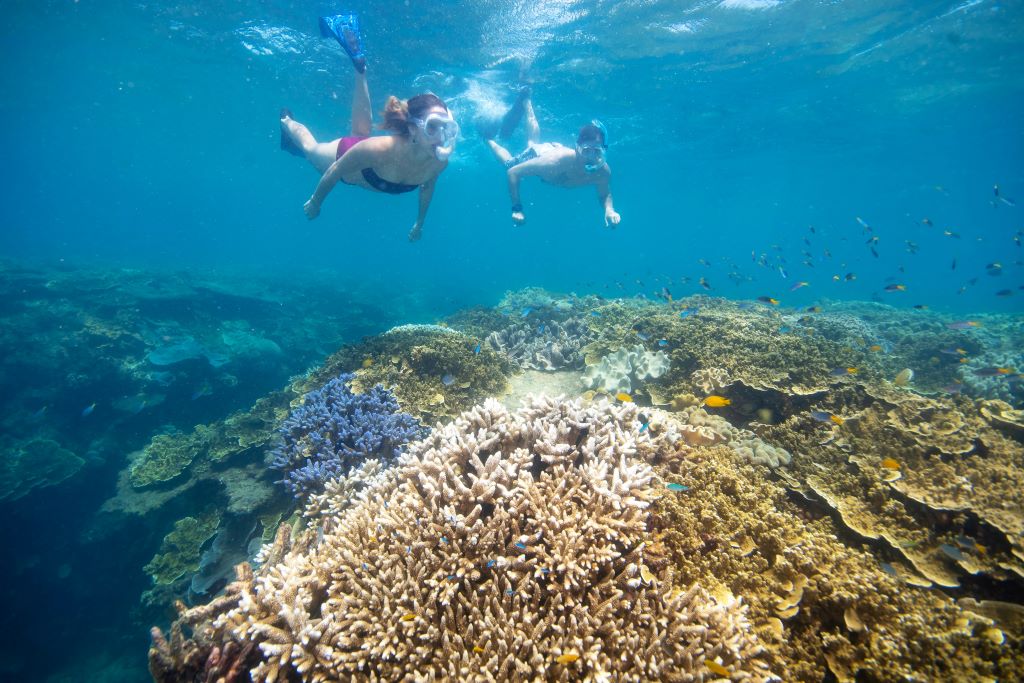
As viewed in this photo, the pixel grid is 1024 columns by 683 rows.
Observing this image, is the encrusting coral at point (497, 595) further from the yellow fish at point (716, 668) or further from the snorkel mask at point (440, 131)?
the snorkel mask at point (440, 131)

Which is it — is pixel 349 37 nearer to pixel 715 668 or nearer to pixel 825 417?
pixel 825 417

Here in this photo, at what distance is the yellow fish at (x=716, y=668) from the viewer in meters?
2.35

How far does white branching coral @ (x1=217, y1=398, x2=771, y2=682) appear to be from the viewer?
2.41 meters

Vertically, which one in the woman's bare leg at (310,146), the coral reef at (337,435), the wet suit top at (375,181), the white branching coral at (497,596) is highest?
the woman's bare leg at (310,146)

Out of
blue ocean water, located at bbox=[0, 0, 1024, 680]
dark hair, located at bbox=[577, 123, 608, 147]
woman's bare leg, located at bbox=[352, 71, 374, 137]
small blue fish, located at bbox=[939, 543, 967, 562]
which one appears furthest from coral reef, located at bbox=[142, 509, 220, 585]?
dark hair, located at bbox=[577, 123, 608, 147]

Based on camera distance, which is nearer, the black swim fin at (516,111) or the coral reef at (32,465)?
the coral reef at (32,465)

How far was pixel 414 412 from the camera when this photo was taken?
6.29m

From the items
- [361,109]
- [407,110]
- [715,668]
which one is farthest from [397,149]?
[715,668]

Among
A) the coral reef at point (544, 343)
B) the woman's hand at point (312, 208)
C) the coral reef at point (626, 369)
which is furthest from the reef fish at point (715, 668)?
the woman's hand at point (312, 208)

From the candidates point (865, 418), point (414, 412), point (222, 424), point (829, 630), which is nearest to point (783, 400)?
point (865, 418)

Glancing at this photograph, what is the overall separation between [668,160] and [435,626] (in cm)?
5120

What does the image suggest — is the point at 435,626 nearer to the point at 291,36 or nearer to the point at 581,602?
the point at 581,602

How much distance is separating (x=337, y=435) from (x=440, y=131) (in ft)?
17.0

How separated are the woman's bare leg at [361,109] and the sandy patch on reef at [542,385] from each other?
7079 mm
